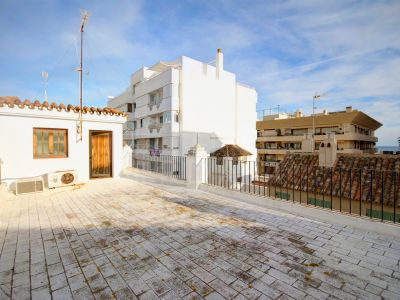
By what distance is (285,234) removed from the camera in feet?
12.7

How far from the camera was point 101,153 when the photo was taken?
426 inches

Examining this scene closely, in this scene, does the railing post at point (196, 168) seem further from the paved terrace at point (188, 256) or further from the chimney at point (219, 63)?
the chimney at point (219, 63)

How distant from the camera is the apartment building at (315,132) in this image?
34.8 meters

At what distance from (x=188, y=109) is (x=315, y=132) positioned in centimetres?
2811

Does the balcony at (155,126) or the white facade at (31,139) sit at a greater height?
the balcony at (155,126)

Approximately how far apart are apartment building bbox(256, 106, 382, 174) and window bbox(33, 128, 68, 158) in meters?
24.7

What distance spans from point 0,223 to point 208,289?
4901 millimetres

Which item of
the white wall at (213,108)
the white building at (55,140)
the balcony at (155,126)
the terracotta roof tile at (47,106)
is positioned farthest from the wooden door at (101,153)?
the balcony at (155,126)

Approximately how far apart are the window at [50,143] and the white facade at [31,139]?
151mm

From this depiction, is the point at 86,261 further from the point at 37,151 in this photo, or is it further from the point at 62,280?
the point at 37,151

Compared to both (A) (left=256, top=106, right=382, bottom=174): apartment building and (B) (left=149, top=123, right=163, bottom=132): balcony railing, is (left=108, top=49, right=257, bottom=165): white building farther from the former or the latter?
(A) (left=256, top=106, right=382, bottom=174): apartment building

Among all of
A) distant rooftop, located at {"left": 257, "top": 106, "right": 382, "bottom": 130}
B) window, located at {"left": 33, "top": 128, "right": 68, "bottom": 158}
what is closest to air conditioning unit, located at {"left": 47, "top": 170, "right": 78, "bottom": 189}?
window, located at {"left": 33, "top": 128, "right": 68, "bottom": 158}

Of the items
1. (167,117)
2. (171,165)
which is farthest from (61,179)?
(167,117)

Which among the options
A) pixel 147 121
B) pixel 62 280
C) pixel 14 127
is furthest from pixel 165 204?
pixel 147 121
